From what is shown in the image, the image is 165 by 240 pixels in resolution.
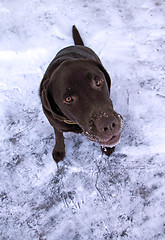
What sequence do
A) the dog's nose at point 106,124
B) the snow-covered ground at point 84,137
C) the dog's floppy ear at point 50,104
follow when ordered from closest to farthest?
the dog's nose at point 106,124, the dog's floppy ear at point 50,104, the snow-covered ground at point 84,137

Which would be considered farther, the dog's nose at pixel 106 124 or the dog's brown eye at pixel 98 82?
the dog's brown eye at pixel 98 82

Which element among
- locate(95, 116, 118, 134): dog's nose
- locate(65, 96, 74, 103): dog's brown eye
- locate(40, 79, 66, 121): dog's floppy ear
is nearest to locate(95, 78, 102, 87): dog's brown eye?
locate(65, 96, 74, 103): dog's brown eye

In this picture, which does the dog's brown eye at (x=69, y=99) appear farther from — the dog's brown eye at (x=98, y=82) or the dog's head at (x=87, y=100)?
the dog's brown eye at (x=98, y=82)

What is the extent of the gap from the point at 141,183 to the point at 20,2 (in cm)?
360

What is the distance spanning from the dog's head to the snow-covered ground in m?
1.17

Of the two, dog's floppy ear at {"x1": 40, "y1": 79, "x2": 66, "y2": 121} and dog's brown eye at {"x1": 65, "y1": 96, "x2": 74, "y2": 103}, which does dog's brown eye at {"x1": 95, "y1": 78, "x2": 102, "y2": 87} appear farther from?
dog's floppy ear at {"x1": 40, "y1": 79, "x2": 66, "y2": 121}

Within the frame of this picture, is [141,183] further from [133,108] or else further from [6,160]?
[6,160]

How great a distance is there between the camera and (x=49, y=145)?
10.0ft

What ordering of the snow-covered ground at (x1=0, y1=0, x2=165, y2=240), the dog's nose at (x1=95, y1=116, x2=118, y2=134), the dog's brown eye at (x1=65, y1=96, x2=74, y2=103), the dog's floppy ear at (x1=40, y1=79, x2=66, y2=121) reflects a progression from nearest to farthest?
the dog's nose at (x1=95, y1=116, x2=118, y2=134)
the dog's brown eye at (x1=65, y1=96, x2=74, y2=103)
the dog's floppy ear at (x1=40, y1=79, x2=66, y2=121)
the snow-covered ground at (x1=0, y1=0, x2=165, y2=240)

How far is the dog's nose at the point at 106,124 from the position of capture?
1.61 meters

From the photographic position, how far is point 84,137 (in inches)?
120

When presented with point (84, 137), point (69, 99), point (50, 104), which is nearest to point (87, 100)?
point (69, 99)

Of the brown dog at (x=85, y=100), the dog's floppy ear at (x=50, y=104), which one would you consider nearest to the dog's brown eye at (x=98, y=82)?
the brown dog at (x=85, y=100)

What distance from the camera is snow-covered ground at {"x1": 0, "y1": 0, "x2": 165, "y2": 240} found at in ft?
9.06
